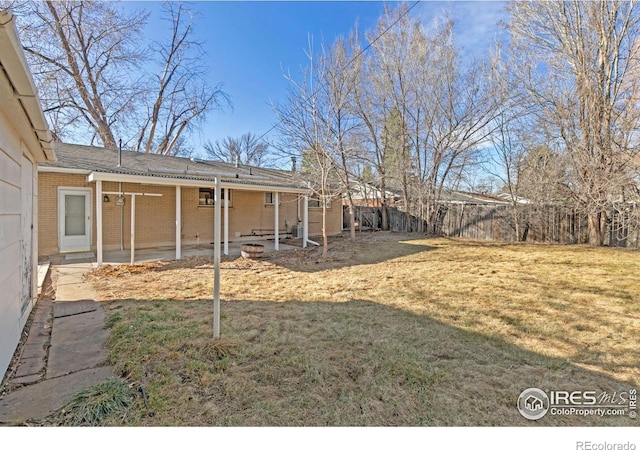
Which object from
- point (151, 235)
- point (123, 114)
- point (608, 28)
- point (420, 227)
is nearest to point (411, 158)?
point (420, 227)

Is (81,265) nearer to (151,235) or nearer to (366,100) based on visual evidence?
(151,235)

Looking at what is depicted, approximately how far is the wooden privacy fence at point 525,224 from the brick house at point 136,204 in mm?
7918

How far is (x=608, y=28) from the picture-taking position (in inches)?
384

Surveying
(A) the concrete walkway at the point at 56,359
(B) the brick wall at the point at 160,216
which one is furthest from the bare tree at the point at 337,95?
(A) the concrete walkway at the point at 56,359

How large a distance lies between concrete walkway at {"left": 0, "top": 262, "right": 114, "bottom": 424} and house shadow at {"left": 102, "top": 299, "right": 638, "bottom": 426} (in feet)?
0.70

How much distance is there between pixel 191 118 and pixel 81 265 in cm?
1606

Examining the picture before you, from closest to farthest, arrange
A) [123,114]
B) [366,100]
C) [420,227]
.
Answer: [366,100] → [420,227] → [123,114]

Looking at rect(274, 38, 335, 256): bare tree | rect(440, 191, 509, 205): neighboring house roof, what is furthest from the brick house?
rect(440, 191, 509, 205): neighboring house roof

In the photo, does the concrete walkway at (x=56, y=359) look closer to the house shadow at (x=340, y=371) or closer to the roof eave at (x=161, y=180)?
the house shadow at (x=340, y=371)

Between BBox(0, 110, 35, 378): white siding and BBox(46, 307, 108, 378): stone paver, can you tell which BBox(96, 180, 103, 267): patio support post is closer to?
BBox(0, 110, 35, 378): white siding

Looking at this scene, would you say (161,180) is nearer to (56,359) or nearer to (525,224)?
(56,359)

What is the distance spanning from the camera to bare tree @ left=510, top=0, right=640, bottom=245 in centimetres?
940

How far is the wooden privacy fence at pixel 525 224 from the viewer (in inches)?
430

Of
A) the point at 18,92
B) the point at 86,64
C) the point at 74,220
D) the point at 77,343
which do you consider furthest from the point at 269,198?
the point at 86,64
